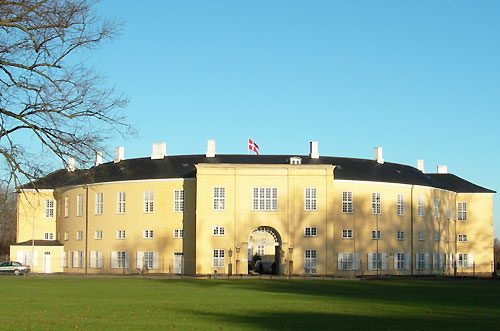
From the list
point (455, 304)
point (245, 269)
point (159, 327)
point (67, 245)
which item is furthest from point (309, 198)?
point (159, 327)

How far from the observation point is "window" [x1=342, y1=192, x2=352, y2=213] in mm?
61344

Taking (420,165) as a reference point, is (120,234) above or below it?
below

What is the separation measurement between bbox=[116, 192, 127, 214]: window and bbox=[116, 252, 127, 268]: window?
342 cm

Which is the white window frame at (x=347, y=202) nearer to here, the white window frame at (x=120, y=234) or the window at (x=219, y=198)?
the window at (x=219, y=198)

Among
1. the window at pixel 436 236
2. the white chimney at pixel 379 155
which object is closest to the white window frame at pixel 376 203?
the white chimney at pixel 379 155

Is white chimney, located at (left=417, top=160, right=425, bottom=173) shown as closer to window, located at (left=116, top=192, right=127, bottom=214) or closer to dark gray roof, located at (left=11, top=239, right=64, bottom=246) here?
window, located at (left=116, top=192, right=127, bottom=214)

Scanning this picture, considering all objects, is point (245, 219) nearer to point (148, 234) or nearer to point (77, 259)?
point (148, 234)

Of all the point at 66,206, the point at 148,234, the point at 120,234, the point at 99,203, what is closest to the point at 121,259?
the point at 120,234

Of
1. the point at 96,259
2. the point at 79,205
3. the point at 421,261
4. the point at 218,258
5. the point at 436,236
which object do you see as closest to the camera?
the point at 218,258

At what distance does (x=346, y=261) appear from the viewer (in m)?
61.1

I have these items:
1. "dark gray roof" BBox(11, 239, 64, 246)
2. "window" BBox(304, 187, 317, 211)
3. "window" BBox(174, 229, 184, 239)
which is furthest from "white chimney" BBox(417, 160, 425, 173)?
"dark gray roof" BBox(11, 239, 64, 246)

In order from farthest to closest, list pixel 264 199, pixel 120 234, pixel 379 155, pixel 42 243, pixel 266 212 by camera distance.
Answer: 1. pixel 379 155
2. pixel 42 243
3. pixel 120 234
4. pixel 264 199
5. pixel 266 212

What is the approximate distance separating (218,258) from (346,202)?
11539mm

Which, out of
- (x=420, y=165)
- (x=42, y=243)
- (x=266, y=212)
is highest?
(x=420, y=165)
